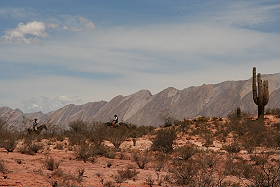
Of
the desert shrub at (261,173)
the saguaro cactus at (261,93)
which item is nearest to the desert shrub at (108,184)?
the desert shrub at (261,173)

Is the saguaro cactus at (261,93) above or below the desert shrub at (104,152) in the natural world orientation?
above

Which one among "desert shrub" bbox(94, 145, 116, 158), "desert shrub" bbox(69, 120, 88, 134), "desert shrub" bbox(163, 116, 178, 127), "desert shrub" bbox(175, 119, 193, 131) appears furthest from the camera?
"desert shrub" bbox(163, 116, 178, 127)

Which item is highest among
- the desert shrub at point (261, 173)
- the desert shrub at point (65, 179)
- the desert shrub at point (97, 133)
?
the desert shrub at point (97, 133)

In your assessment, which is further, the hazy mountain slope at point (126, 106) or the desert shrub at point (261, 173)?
the hazy mountain slope at point (126, 106)

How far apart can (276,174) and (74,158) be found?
22.7 feet

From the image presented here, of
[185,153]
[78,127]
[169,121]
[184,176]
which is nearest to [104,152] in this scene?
[185,153]

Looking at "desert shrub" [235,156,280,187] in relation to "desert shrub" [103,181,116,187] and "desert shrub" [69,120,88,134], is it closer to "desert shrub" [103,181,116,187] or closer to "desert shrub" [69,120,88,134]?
"desert shrub" [103,181,116,187]

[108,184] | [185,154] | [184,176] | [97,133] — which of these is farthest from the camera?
[97,133]

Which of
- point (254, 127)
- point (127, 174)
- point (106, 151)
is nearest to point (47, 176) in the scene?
point (127, 174)

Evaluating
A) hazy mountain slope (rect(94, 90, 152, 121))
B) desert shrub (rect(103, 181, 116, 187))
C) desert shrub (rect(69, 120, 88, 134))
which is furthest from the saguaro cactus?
hazy mountain slope (rect(94, 90, 152, 121))

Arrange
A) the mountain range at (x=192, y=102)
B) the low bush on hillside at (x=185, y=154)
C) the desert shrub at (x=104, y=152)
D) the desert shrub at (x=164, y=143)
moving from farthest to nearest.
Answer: the mountain range at (x=192, y=102), the desert shrub at (x=164, y=143), the low bush on hillside at (x=185, y=154), the desert shrub at (x=104, y=152)

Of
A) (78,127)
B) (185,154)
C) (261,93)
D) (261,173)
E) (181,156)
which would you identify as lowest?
(181,156)

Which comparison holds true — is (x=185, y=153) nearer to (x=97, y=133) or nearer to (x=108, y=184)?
(x=108, y=184)

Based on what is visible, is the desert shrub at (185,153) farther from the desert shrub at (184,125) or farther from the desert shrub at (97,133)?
the desert shrub at (184,125)
